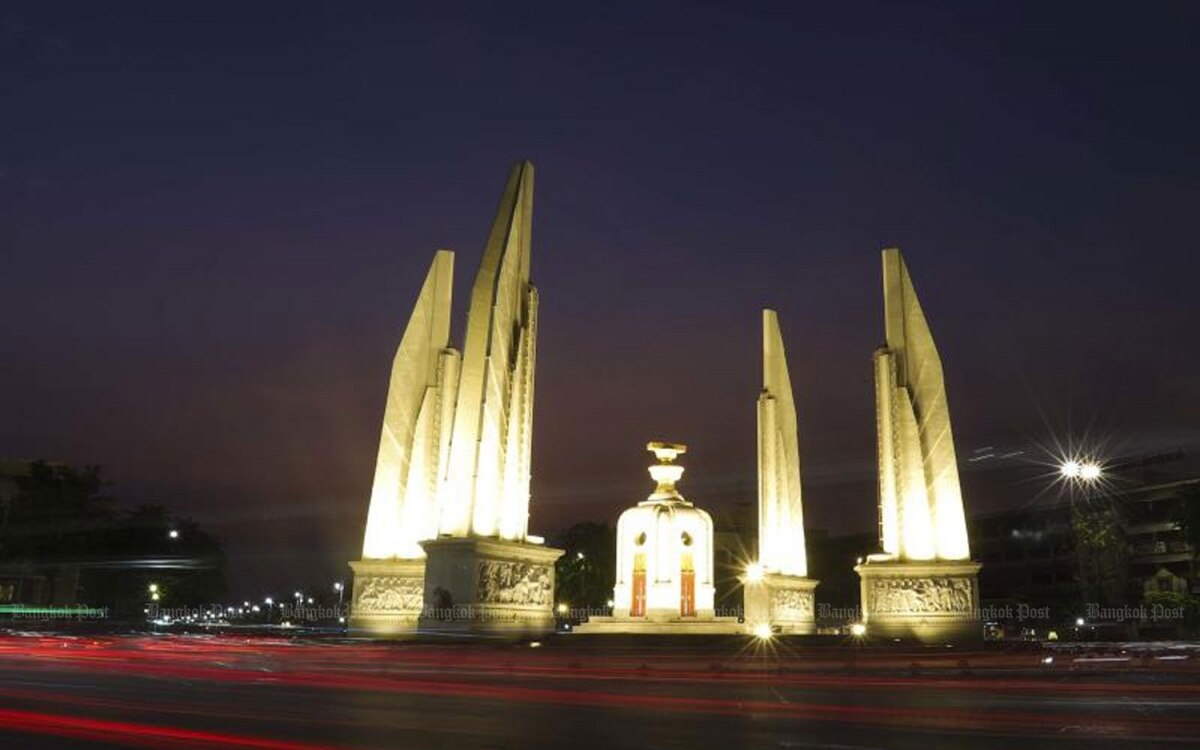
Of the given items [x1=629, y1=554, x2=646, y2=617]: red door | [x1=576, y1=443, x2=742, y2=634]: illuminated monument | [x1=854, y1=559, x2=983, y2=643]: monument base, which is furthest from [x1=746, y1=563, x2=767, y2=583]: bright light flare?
[x1=854, y1=559, x2=983, y2=643]: monument base

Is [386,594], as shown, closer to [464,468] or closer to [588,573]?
[464,468]

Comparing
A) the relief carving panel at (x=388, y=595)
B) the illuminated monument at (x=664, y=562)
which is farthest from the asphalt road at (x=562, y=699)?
the illuminated monument at (x=664, y=562)

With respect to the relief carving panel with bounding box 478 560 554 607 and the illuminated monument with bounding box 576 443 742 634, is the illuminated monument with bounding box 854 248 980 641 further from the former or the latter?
the relief carving panel with bounding box 478 560 554 607

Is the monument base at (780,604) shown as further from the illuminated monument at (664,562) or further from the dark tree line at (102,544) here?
the dark tree line at (102,544)

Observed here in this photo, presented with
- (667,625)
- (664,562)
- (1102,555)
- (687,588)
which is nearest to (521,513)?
(667,625)

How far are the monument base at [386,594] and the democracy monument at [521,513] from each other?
34 mm

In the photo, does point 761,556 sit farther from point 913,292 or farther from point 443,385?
point 443,385

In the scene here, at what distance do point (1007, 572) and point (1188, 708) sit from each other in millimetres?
63337

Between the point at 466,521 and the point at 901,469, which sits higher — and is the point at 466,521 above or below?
below

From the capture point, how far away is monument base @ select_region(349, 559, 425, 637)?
23.0 meters

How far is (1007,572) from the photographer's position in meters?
67.7

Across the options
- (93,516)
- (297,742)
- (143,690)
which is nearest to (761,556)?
(143,690)

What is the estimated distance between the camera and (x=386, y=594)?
23.3 m

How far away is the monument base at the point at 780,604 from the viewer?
28.3 metres
